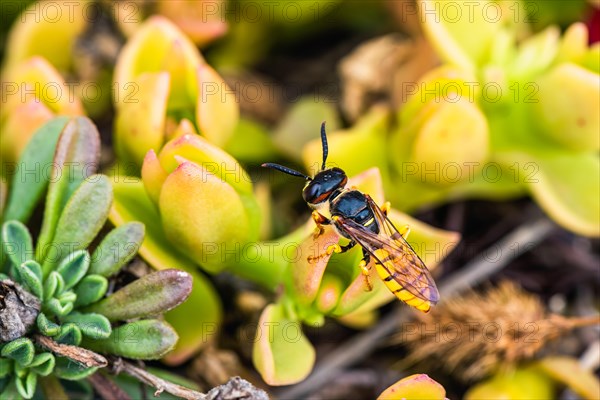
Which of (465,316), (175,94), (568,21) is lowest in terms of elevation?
(465,316)

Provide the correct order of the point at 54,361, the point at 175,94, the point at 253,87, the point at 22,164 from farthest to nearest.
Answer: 1. the point at 253,87
2. the point at 175,94
3. the point at 22,164
4. the point at 54,361

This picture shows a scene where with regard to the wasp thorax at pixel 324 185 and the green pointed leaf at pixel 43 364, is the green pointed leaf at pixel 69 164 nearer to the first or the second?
the green pointed leaf at pixel 43 364

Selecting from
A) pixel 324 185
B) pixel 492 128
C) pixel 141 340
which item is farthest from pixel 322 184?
pixel 492 128

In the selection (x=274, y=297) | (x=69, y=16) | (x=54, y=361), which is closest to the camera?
(x=54, y=361)

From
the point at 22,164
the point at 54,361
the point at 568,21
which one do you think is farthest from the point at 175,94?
the point at 568,21

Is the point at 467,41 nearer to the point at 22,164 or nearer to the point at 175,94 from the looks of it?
the point at 175,94

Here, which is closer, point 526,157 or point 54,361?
point 54,361

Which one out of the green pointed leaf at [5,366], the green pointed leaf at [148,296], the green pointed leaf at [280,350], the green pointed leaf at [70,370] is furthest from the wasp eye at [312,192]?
the green pointed leaf at [5,366]

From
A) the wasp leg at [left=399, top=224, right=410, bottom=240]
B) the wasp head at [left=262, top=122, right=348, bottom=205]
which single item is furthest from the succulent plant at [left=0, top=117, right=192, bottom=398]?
the wasp leg at [left=399, top=224, right=410, bottom=240]
